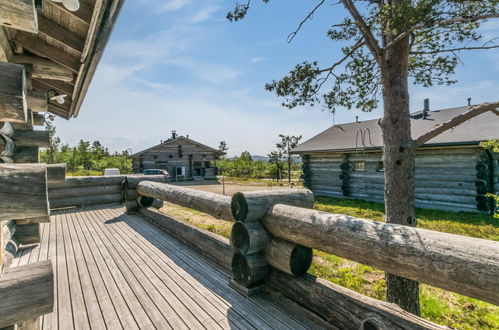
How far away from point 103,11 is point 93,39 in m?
0.64

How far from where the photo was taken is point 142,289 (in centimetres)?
340

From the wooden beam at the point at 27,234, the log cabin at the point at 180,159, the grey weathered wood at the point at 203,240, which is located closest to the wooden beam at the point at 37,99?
the wooden beam at the point at 27,234

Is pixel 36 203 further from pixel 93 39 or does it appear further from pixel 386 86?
pixel 386 86

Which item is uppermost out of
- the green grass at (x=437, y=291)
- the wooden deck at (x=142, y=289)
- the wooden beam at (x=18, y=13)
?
the wooden beam at (x=18, y=13)

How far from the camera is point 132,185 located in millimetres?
7918

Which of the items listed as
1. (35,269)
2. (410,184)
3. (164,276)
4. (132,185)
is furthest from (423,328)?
(132,185)

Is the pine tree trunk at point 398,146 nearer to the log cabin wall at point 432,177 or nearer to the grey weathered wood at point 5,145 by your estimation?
the grey weathered wood at point 5,145

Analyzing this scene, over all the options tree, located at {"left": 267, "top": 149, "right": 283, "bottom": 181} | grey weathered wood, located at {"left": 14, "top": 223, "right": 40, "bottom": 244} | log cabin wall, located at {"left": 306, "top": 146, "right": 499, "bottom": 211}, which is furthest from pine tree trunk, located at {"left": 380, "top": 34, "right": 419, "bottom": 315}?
tree, located at {"left": 267, "top": 149, "right": 283, "bottom": 181}

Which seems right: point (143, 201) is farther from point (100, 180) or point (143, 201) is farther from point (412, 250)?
point (412, 250)

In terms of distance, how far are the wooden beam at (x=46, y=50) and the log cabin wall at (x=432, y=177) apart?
1163 cm

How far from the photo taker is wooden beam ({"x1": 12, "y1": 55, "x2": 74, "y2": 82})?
409 cm

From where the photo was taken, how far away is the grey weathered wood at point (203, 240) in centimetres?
405

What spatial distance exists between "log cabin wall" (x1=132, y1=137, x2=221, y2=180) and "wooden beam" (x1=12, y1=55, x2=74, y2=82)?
22.0 m

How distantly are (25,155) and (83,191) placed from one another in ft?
14.1
